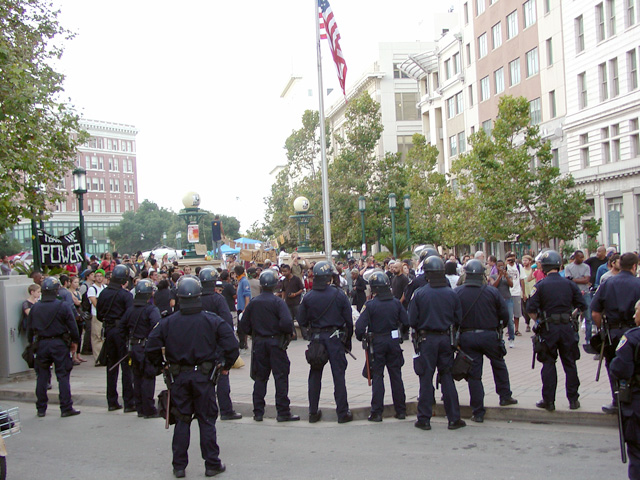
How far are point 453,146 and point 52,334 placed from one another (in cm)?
4776

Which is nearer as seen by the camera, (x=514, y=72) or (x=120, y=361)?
(x=120, y=361)

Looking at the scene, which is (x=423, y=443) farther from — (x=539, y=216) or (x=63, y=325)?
(x=539, y=216)

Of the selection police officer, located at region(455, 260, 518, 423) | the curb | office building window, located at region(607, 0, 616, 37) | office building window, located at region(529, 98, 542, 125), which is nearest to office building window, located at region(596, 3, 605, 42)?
office building window, located at region(607, 0, 616, 37)

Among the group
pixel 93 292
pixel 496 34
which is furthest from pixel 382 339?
pixel 496 34

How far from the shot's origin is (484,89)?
4772cm

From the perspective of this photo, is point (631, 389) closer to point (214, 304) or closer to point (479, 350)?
point (479, 350)

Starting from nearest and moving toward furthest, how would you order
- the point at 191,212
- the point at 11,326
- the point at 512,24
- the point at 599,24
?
the point at 11,326 → the point at 191,212 → the point at 599,24 → the point at 512,24

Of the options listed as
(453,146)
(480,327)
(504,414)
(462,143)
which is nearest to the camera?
(480,327)

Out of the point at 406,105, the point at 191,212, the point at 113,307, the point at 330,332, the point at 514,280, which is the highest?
the point at 406,105

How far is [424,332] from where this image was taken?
26.9ft

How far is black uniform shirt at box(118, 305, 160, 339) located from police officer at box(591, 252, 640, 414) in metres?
5.68

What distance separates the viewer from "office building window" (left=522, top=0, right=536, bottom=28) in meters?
40.5

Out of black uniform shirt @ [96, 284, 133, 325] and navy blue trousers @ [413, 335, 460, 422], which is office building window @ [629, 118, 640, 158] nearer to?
navy blue trousers @ [413, 335, 460, 422]

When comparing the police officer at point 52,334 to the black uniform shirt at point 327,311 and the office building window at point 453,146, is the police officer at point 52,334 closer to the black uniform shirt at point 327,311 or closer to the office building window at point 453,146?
the black uniform shirt at point 327,311
